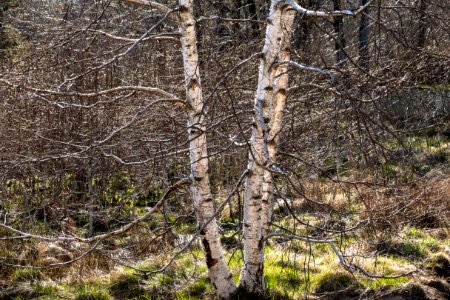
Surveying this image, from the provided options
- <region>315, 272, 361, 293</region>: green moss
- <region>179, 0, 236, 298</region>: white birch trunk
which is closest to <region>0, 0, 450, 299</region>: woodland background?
<region>315, 272, 361, 293</region>: green moss

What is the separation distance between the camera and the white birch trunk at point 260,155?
14.4 ft

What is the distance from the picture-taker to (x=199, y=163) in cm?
482

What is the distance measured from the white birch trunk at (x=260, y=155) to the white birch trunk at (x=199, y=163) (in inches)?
8.5

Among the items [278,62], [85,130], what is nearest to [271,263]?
[278,62]

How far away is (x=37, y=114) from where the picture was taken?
852 centimetres

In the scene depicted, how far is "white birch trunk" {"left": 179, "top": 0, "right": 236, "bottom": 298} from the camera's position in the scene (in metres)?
4.61

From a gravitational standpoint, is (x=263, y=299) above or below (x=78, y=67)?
below

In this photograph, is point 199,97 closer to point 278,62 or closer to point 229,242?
point 278,62

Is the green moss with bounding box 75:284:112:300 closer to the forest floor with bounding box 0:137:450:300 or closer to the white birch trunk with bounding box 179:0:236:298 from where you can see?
the forest floor with bounding box 0:137:450:300

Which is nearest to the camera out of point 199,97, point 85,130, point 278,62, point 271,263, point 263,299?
point 278,62

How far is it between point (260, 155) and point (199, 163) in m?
0.52

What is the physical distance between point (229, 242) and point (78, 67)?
315 centimetres

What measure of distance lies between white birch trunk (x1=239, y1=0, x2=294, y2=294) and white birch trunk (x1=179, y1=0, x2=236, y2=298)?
22 centimetres

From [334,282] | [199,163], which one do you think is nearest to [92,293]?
[199,163]
